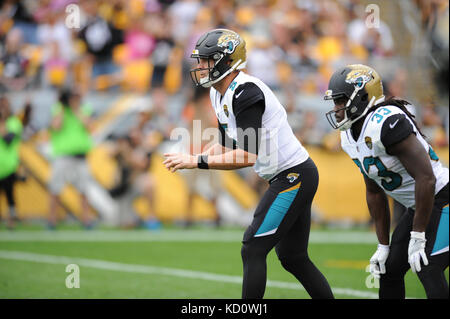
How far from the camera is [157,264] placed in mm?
7801

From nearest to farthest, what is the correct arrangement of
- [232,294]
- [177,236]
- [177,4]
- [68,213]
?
[232,294], [177,236], [68,213], [177,4]

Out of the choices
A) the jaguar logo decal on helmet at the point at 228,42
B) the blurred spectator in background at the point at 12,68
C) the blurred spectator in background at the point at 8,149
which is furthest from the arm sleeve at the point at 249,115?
the blurred spectator in background at the point at 12,68

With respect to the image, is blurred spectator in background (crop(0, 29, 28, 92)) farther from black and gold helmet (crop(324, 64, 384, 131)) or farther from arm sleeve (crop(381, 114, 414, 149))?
arm sleeve (crop(381, 114, 414, 149))

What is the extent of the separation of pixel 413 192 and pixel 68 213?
8.33 m

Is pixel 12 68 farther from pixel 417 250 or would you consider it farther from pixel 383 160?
pixel 417 250

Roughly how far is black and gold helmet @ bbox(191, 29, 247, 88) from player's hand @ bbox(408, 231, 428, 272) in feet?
5.23

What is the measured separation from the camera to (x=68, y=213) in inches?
463

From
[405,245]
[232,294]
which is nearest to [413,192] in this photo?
[405,245]

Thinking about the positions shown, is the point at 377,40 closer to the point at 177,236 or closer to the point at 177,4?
the point at 177,4

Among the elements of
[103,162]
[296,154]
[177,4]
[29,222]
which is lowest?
[29,222]

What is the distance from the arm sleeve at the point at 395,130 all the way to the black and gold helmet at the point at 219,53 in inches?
43.5

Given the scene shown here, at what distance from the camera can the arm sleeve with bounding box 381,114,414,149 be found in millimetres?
4105

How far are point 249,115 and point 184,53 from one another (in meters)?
8.56

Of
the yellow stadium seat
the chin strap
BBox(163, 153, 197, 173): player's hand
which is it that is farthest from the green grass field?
the yellow stadium seat
